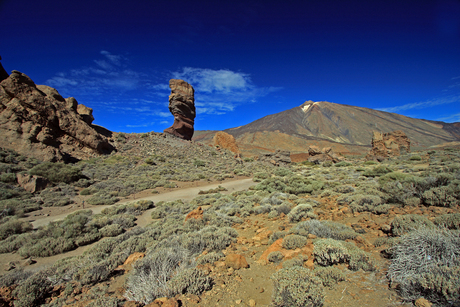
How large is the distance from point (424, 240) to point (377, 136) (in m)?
35.0

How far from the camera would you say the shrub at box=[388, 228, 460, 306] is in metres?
1.84

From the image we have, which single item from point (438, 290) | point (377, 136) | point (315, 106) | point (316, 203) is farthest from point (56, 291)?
point (315, 106)

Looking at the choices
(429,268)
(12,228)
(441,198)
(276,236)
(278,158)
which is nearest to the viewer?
(429,268)

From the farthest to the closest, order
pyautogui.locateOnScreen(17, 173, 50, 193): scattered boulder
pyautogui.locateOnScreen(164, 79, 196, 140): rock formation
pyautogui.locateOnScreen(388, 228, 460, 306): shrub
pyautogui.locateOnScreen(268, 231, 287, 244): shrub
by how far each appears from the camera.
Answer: pyautogui.locateOnScreen(164, 79, 196, 140): rock formation, pyautogui.locateOnScreen(17, 173, 50, 193): scattered boulder, pyautogui.locateOnScreen(268, 231, 287, 244): shrub, pyautogui.locateOnScreen(388, 228, 460, 306): shrub

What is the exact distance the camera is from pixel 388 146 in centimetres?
2930

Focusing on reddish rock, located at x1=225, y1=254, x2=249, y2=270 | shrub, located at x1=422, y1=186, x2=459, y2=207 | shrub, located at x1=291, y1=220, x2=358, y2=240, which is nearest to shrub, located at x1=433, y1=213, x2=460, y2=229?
shrub, located at x1=291, y1=220, x2=358, y2=240

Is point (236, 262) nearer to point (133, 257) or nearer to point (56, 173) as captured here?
point (133, 257)

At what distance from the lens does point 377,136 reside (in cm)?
3042

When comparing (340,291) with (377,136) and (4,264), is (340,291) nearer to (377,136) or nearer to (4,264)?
(4,264)

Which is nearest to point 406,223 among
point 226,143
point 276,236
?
point 276,236

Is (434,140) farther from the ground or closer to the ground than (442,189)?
farther from the ground

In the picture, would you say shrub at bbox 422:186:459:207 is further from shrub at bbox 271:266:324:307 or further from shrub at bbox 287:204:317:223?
shrub at bbox 271:266:324:307

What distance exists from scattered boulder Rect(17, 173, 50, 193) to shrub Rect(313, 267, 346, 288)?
15406 millimetres

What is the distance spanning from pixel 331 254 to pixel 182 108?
105 ft
